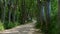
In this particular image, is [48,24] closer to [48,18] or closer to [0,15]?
Answer: [48,18]

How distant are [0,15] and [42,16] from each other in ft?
37.2

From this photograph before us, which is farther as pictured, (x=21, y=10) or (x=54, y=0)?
(x=21, y=10)

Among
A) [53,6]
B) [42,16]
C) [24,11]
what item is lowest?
[24,11]

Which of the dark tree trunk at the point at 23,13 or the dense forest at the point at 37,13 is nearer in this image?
the dense forest at the point at 37,13

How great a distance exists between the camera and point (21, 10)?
3794 centimetres

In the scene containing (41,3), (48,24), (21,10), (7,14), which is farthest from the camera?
(21,10)

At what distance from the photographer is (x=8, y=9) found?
93.9ft

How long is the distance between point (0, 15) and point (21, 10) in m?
10.1

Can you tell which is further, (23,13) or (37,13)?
(23,13)

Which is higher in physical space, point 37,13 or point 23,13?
point 37,13

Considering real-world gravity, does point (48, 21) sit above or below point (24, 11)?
above

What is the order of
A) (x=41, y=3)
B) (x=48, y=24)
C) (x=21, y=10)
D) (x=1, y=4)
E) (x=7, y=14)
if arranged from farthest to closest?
1. (x=21, y=10)
2. (x=7, y=14)
3. (x=1, y=4)
4. (x=41, y=3)
5. (x=48, y=24)

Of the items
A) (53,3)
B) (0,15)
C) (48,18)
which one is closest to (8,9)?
(0,15)

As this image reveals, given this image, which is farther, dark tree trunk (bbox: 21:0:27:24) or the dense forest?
dark tree trunk (bbox: 21:0:27:24)
